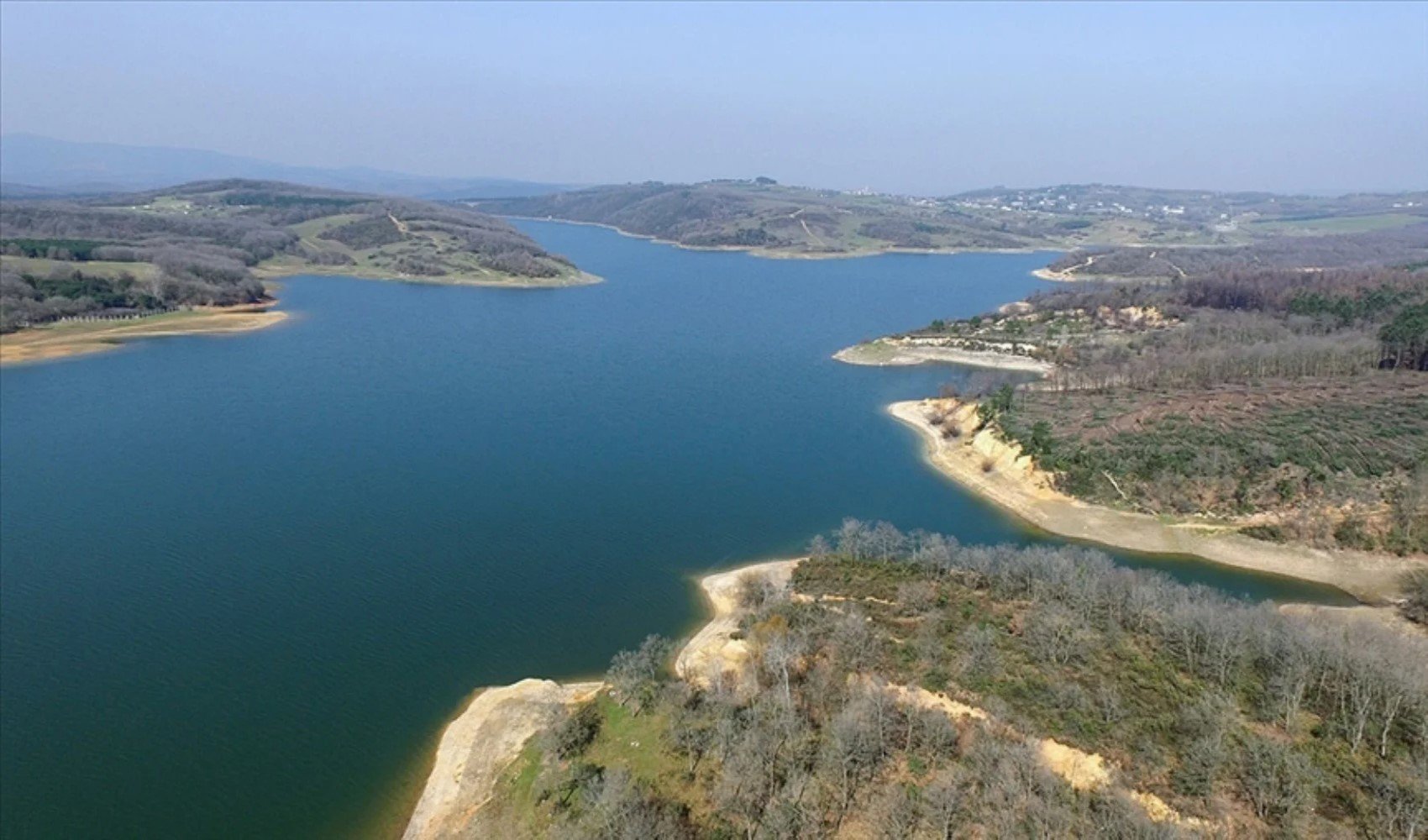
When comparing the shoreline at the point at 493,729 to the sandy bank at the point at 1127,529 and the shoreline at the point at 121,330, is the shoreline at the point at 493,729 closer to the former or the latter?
the sandy bank at the point at 1127,529

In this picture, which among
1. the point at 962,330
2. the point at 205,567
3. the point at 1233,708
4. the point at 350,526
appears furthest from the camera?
the point at 962,330

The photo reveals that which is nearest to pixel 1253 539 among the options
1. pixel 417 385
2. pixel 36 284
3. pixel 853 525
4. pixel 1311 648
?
pixel 1311 648

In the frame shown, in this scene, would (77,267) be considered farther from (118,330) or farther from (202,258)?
(118,330)

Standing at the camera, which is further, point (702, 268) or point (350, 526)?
point (702, 268)

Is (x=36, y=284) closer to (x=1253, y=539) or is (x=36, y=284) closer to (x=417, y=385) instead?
(x=417, y=385)

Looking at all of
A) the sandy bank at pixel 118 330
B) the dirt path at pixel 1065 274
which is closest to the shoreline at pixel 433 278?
the sandy bank at pixel 118 330

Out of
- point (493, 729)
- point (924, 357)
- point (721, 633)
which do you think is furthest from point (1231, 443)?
point (493, 729)

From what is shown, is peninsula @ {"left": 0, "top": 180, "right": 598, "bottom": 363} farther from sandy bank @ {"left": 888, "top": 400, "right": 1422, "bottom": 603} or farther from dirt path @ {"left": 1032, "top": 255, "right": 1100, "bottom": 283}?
dirt path @ {"left": 1032, "top": 255, "right": 1100, "bottom": 283}
